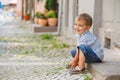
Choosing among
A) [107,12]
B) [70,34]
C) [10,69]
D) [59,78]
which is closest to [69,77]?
[59,78]

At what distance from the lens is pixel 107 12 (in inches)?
417

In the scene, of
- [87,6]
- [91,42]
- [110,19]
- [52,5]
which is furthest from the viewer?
[52,5]

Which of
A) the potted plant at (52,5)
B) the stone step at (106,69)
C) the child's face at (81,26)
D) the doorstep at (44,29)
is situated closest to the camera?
the stone step at (106,69)

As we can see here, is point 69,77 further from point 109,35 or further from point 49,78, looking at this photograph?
point 109,35

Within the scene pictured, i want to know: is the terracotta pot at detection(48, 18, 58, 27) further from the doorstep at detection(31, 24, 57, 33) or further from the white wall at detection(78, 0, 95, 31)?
the white wall at detection(78, 0, 95, 31)

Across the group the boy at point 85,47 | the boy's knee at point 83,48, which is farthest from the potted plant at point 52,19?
the boy's knee at point 83,48

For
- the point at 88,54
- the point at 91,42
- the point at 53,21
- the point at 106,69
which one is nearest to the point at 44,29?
the point at 53,21

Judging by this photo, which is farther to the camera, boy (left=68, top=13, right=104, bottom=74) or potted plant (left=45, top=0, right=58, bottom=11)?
Result: potted plant (left=45, top=0, right=58, bottom=11)

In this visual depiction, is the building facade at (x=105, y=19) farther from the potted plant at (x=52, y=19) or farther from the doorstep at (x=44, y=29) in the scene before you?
the potted plant at (x=52, y=19)

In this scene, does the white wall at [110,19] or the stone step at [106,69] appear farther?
the white wall at [110,19]

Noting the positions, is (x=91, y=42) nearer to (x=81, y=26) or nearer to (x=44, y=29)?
(x=81, y=26)

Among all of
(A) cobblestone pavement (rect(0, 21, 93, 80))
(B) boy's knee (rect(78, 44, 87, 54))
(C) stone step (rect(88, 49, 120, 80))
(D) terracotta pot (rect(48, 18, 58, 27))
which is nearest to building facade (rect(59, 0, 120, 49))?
(A) cobblestone pavement (rect(0, 21, 93, 80))

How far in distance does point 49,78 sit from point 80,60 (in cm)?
55

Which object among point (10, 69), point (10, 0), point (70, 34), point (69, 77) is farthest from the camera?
point (10, 0)
